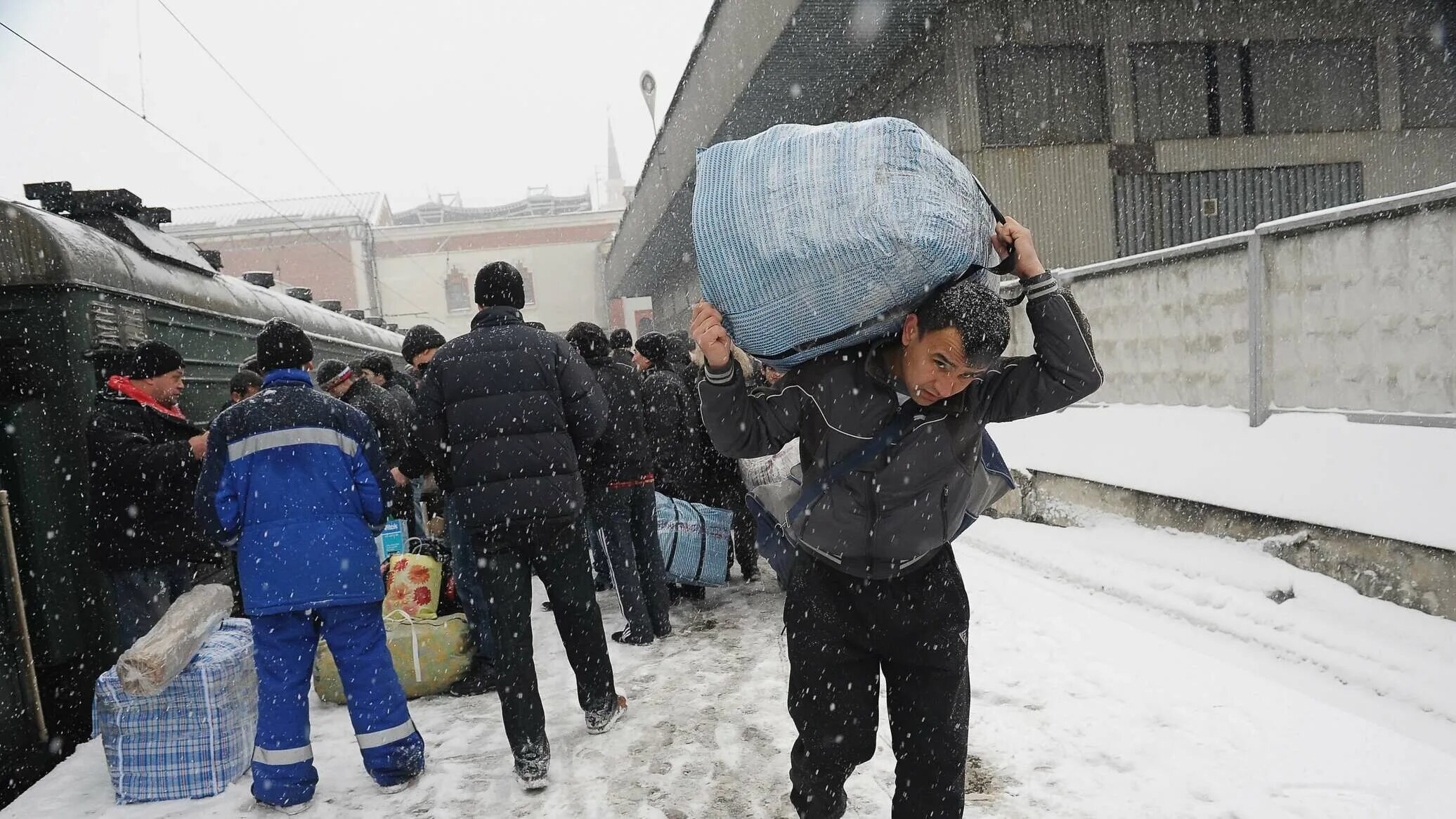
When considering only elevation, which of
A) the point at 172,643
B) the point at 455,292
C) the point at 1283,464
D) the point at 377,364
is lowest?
the point at 172,643

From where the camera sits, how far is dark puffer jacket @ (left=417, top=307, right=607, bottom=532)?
3.67 m

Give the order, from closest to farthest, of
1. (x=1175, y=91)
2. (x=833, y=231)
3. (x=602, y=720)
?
1. (x=833, y=231)
2. (x=602, y=720)
3. (x=1175, y=91)

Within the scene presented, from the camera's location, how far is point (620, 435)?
18.5 feet

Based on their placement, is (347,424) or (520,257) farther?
(520,257)

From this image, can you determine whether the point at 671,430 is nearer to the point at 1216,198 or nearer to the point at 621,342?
the point at 621,342

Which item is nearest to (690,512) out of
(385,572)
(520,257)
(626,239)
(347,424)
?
(385,572)

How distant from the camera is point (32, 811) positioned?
12.0ft

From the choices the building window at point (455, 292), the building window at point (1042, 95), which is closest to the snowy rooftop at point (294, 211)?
the building window at point (455, 292)

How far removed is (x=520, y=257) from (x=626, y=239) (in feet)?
71.6

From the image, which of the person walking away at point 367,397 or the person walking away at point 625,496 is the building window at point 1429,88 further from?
the person walking away at point 367,397

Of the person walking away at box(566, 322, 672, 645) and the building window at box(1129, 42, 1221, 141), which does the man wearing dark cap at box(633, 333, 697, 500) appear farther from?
the building window at box(1129, 42, 1221, 141)

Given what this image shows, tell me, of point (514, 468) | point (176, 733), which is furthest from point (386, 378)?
point (514, 468)

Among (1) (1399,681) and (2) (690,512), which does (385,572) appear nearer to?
(2) (690,512)

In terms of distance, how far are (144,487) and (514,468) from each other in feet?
6.93
